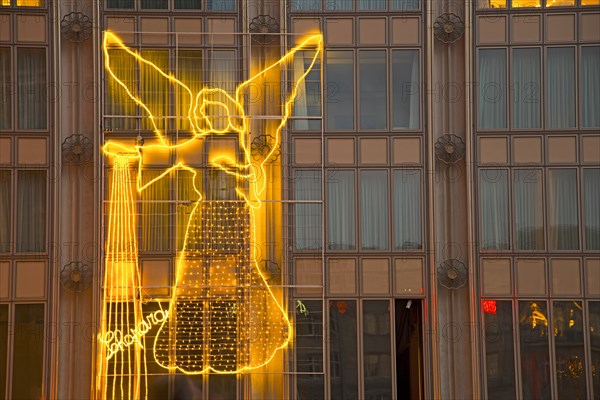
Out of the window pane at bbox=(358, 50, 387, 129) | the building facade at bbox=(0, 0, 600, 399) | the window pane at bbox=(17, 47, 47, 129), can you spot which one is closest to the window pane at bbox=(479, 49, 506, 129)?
the building facade at bbox=(0, 0, 600, 399)

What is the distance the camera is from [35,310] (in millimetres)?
16688

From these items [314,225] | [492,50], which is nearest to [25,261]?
[314,225]

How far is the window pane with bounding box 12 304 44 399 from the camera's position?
16.5 m

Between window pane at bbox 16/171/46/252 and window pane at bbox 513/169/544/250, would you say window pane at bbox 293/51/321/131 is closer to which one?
window pane at bbox 513/169/544/250

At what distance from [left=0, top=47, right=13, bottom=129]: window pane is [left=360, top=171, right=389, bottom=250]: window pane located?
629 cm

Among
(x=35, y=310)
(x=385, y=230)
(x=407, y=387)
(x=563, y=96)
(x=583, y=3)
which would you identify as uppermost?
(x=583, y=3)

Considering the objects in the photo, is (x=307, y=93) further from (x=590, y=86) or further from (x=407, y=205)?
(x=590, y=86)

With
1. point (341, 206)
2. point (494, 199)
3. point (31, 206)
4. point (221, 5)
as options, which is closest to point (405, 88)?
point (341, 206)

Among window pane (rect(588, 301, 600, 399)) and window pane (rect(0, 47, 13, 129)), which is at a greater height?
window pane (rect(0, 47, 13, 129))

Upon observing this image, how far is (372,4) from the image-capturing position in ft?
57.2

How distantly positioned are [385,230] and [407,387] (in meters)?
2.76

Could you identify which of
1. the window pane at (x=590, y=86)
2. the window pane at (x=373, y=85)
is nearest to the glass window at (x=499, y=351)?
the window pane at (x=590, y=86)

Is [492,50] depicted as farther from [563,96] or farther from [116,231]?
[116,231]

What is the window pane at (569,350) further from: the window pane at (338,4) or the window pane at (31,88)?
the window pane at (31,88)
